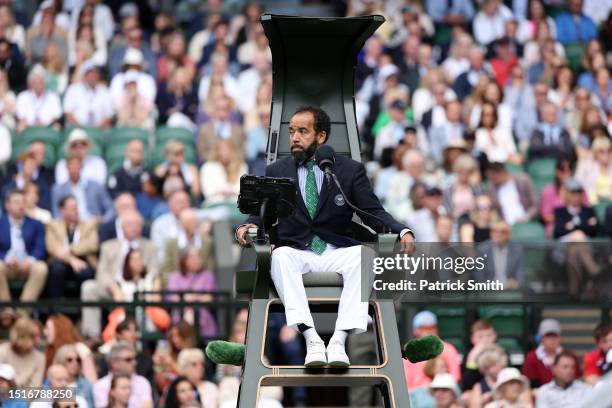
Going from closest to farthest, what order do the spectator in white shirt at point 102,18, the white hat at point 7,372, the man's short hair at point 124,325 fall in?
the white hat at point 7,372, the man's short hair at point 124,325, the spectator in white shirt at point 102,18

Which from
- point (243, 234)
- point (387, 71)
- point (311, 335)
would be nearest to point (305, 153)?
point (243, 234)

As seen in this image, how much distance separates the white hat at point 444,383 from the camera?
43.3 feet

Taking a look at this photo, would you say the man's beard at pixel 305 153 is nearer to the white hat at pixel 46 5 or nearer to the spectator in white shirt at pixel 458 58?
the spectator in white shirt at pixel 458 58

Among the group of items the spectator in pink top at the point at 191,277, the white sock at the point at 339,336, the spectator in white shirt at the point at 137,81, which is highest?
the spectator in white shirt at the point at 137,81

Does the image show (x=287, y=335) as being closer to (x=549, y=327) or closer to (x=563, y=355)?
(x=549, y=327)

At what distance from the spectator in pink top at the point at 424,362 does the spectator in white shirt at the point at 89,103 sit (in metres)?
5.07

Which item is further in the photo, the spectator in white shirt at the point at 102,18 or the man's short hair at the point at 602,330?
the spectator in white shirt at the point at 102,18

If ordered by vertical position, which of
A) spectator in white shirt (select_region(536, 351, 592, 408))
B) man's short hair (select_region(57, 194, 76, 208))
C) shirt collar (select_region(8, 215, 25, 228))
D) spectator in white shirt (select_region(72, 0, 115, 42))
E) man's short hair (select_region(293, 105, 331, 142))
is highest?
spectator in white shirt (select_region(72, 0, 115, 42))

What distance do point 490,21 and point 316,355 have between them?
11.7 meters

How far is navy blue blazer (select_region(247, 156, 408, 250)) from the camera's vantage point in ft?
32.6

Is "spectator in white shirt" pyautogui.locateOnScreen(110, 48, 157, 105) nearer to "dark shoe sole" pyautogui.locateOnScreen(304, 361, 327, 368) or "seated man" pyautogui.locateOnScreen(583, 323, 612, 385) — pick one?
"seated man" pyautogui.locateOnScreen(583, 323, 612, 385)

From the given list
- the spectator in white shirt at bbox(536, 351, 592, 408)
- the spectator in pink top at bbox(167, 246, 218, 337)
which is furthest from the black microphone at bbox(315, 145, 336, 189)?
the spectator in pink top at bbox(167, 246, 218, 337)

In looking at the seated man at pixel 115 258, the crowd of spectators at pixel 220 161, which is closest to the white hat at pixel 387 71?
the crowd of spectators at pixel 220 161

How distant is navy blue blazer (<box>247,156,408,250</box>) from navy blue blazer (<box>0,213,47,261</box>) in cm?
569
